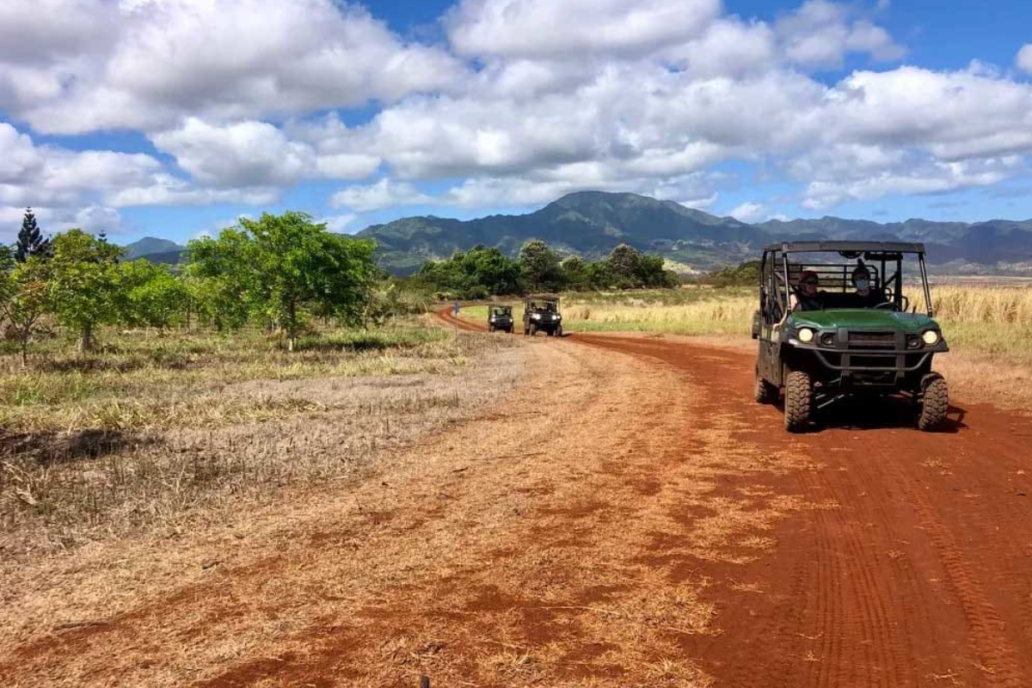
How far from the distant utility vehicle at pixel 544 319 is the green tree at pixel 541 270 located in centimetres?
6324

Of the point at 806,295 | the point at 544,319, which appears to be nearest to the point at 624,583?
the point at 806,295

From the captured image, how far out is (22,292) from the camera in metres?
15.1

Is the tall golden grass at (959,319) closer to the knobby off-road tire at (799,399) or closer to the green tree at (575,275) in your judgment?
the knobby off-road tire at (799,399)

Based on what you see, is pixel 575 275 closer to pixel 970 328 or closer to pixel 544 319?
pixel 544 319

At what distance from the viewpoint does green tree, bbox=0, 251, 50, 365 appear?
46.0ft

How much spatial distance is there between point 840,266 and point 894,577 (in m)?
6.76

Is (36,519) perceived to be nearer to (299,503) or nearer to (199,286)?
(299,503)

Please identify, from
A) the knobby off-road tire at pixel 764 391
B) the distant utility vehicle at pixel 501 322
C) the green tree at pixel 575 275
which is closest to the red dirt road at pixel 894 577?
the knobby off-road tire at pixel 764 391

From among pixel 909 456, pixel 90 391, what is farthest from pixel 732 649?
pixel 90 391

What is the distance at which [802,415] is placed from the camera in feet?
29.1

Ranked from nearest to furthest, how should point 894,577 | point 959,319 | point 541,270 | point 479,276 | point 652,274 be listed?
point 894,577
point 959,319
point 479,276
point 541,270
point 652,274

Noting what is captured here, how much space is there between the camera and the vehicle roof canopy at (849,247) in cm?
969

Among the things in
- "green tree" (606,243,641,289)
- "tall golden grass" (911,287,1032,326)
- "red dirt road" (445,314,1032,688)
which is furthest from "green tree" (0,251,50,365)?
"green tree" (606,243,641,289)

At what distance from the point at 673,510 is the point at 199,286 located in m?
24.8
